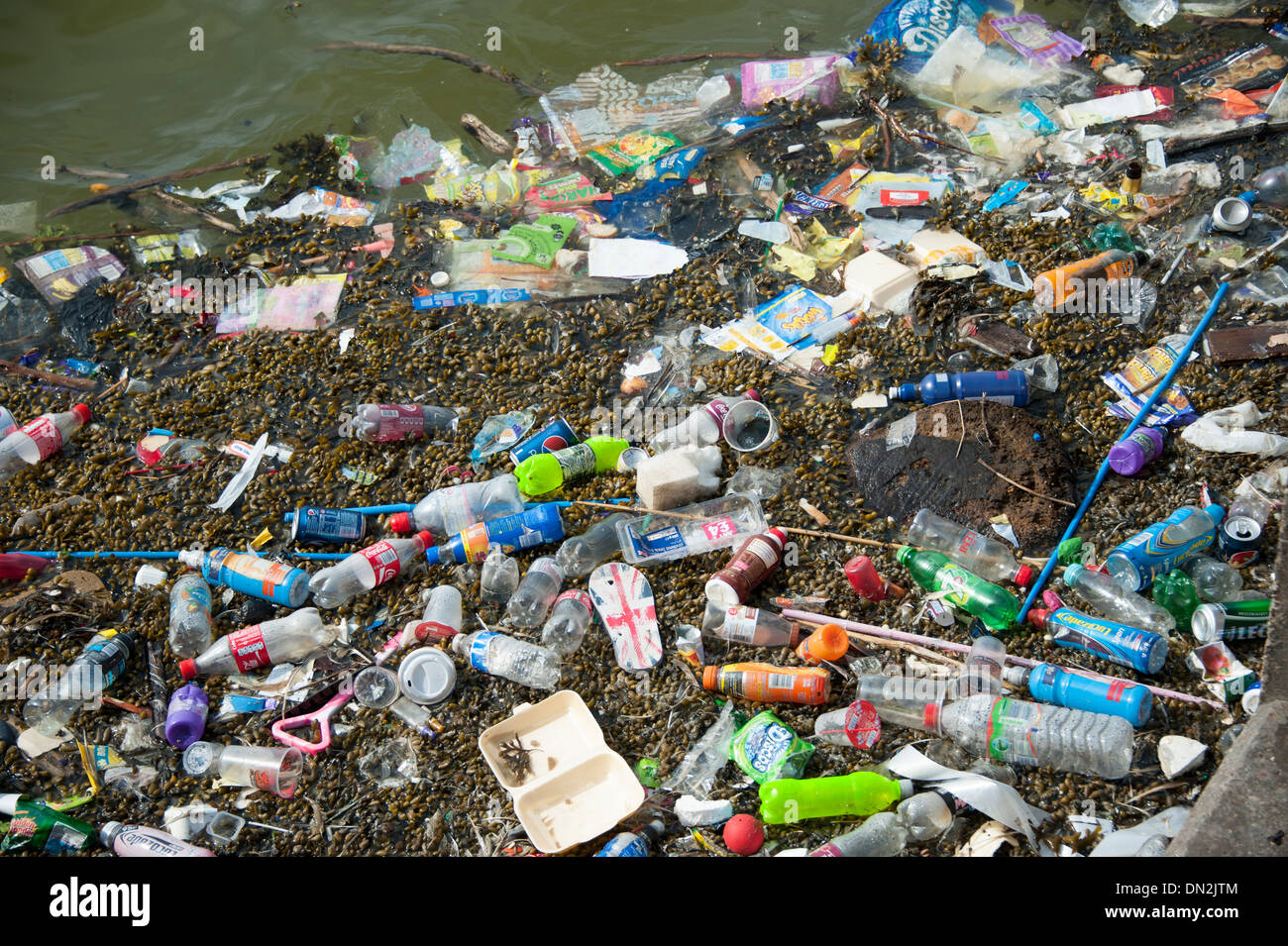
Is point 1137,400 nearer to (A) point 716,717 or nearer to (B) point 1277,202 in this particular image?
(B) point 1277,202

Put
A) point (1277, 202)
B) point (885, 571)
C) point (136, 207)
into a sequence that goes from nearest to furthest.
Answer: point (885, 571) < point (1277, 202) < point (136, 207)

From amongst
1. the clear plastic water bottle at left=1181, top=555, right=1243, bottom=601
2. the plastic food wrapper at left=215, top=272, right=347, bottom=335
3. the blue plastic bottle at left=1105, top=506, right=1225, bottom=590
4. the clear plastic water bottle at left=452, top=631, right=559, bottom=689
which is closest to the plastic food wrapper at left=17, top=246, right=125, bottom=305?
the plastic food wrapper at left=215, top=272, right=347, bottom=335

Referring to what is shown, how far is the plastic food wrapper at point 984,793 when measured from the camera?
2.92 metres

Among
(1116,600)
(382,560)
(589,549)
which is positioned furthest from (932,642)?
(382,560)

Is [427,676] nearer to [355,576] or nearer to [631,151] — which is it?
[355,576]

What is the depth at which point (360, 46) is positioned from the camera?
7207mm

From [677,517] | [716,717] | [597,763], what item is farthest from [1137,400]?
[597,763]

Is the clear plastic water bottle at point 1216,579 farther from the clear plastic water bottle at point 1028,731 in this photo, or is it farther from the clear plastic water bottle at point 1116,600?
the clear plastic water bottle at point 1028,731

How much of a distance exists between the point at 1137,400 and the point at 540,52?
5027mm

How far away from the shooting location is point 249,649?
12.4 ft

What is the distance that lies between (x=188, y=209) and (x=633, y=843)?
17.7ft
